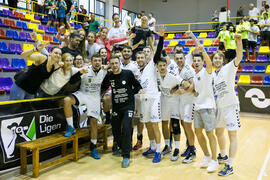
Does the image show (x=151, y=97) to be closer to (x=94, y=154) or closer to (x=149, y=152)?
(x=149, y=152)

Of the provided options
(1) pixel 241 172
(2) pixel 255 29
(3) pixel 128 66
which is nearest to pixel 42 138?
(3) pixel 128 66

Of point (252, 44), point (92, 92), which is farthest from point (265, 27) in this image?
point (92, 92)

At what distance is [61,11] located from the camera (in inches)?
421

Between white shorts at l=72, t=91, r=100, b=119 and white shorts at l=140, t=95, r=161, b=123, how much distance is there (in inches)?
34.5

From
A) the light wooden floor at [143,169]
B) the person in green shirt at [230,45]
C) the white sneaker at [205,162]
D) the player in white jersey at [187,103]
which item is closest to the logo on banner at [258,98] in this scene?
the person in green shirt at [230,45]

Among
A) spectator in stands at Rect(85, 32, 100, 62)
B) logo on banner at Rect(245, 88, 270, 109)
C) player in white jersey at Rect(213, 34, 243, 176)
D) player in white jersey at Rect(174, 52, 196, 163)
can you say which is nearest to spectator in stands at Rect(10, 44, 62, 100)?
spectator in stands at Rect(85, 32, 100, 62)

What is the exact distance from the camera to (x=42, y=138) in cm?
418

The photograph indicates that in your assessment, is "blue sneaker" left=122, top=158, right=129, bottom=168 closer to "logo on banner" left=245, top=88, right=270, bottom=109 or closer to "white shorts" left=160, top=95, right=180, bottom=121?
"white shorts" left=160, top=95, right=180, bottom=121

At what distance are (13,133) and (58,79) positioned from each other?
1.13 metres

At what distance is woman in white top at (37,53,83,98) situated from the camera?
438cm

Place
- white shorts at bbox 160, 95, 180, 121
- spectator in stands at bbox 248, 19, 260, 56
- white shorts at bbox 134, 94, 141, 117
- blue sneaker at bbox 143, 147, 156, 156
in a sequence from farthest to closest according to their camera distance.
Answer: spectator in stands at bbox 248, 19, 260, 56, white shorts at bbox 134, 94, 141, 117, blue sneaker at bbox 143, 147, 156, 156, white shorts at bbox 160, 95, 180, 121

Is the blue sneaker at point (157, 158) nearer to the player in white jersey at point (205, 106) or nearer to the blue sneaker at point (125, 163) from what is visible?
the blue sneaker at point (125, 163)

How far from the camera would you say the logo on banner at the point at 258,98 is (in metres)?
8.70

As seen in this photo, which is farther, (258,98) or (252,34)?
(252,34)
